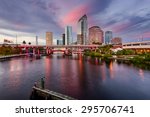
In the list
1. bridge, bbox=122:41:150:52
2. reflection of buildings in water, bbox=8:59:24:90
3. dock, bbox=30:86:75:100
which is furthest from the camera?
bridge, bbox=122:41:150:52

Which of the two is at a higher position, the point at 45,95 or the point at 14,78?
the point at 45,95

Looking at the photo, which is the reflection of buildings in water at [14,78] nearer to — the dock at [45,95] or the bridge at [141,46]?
the dock at [45,95]

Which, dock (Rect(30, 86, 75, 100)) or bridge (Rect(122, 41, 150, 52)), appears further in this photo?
bridge (Rect(122, 41, 150, 52))

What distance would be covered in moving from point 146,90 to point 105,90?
4702 millimetres

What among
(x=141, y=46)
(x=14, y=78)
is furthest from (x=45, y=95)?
(x=141, y=46)

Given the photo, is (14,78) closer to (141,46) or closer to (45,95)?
(45,95)

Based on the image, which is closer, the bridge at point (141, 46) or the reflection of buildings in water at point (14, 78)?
the reflection of buildings in water at point (14, 78)

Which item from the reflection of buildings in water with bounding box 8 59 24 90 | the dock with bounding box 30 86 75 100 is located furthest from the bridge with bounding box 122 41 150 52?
the dock with bounding box 30 86 75 100

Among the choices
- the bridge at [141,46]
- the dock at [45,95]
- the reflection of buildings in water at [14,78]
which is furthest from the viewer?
the bridge at [141,46]

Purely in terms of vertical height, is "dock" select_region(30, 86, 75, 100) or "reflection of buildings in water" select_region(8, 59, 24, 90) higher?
"dock" select_region(30, 86, 75, 100)

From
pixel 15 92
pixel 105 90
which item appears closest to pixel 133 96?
pixel 105 90

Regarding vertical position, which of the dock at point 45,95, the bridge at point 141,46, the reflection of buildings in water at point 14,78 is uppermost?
the bridge at point 141,46

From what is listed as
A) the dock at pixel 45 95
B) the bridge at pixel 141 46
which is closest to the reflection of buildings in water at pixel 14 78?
the dock at pixel 45 95

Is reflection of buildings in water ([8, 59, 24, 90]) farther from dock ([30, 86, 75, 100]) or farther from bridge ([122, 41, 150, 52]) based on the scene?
bridge ([122, 41, 150, 52])
